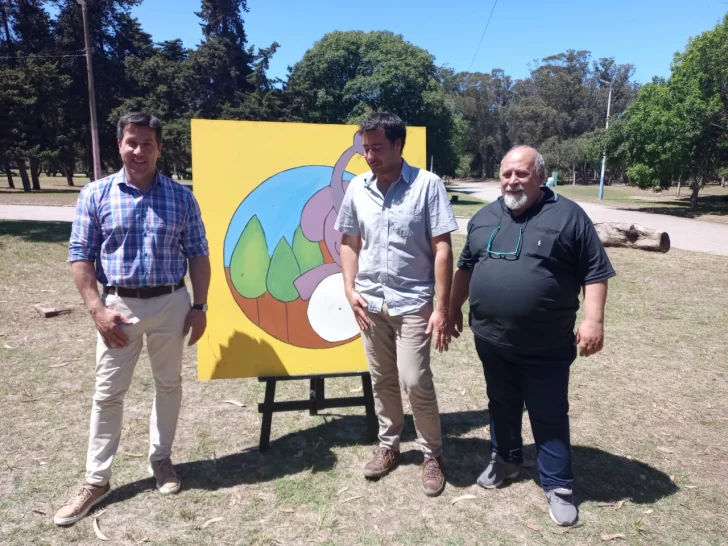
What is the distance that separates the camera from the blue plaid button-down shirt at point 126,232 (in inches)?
103

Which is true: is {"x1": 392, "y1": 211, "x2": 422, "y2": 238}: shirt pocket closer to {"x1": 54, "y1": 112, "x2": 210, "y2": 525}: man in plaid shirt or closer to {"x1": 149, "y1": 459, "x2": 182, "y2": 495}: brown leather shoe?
{"x1": 54, "y1": 112, "x2": 210, "y2": 525}: man in plaid shirt

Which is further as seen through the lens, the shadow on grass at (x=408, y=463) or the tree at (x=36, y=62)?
the tree at (x=36, y=62)

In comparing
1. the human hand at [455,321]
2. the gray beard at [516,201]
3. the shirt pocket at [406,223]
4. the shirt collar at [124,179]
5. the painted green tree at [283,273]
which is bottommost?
the human hand at [455,321]

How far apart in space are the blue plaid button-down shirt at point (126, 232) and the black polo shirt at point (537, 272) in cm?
163

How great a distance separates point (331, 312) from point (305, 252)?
43cm

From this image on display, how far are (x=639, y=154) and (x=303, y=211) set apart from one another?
2233cm

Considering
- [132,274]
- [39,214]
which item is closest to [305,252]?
[132,274]

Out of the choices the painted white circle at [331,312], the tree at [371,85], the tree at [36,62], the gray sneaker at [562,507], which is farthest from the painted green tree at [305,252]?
the tree at [371,85]

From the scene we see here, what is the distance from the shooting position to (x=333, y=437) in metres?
3.66

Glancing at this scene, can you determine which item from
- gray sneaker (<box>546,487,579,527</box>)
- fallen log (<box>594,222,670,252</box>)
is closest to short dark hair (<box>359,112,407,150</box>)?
gray sneaker (<box>546,487,579,527</box>)

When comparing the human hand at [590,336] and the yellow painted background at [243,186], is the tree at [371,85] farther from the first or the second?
the human hand at [590,336]

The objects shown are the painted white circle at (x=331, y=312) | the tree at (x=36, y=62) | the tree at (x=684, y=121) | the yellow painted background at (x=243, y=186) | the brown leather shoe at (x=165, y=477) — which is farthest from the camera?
the tree at (x=36, y=62)

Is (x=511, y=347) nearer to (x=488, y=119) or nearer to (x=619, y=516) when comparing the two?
(x=619, y=516)

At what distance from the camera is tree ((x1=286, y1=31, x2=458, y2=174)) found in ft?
107
